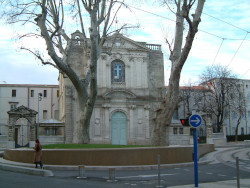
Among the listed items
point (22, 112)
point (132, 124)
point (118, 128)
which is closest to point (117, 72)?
point (132, 124)

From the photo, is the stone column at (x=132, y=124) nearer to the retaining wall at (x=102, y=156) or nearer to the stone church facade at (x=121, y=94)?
the stone church facade at (x=121, y=94)

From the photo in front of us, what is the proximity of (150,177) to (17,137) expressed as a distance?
107ft

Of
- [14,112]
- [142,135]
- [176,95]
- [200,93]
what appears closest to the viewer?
[176,95]

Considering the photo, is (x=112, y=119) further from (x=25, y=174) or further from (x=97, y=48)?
(x=25, y=174)

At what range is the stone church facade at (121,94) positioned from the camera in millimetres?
38062

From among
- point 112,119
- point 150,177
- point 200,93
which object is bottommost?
point 150,177

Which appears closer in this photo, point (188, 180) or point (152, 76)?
point (188, 180)

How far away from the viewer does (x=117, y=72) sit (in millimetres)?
40219

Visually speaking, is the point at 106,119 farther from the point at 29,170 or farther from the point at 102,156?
the point at 29,170

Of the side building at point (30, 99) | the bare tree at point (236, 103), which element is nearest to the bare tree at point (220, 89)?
the bare tree at point (236, 103)

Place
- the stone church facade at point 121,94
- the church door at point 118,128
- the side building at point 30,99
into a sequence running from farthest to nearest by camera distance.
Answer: the side building at point 30,99
the church door at point 118,128
the stone church facade at point 121,94

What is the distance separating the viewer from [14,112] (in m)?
31.2

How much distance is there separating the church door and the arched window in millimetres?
4236

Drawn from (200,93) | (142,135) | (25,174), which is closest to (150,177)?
(25,174)
